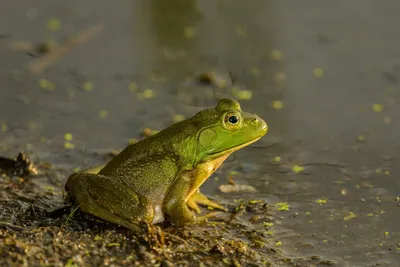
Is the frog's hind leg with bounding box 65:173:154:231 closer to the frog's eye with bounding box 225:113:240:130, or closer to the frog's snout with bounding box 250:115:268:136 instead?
the frog's eye with bounding box 225:113:240:130

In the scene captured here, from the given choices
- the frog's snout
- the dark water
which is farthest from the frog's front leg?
the dark water

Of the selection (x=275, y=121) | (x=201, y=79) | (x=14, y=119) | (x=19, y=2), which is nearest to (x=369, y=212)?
(x=275, y=121)

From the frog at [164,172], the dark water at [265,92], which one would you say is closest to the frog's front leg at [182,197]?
the frog at [164,172]

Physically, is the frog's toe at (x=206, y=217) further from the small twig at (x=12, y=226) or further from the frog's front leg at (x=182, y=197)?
the small twig at (x=12, y=226)

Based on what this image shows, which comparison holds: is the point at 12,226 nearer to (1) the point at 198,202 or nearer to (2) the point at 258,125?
(1) the point at 198,202

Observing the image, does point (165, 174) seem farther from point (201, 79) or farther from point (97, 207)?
point (201, 79)

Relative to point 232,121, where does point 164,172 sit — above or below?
below

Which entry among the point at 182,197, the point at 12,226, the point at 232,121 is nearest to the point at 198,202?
the point at 182,197
